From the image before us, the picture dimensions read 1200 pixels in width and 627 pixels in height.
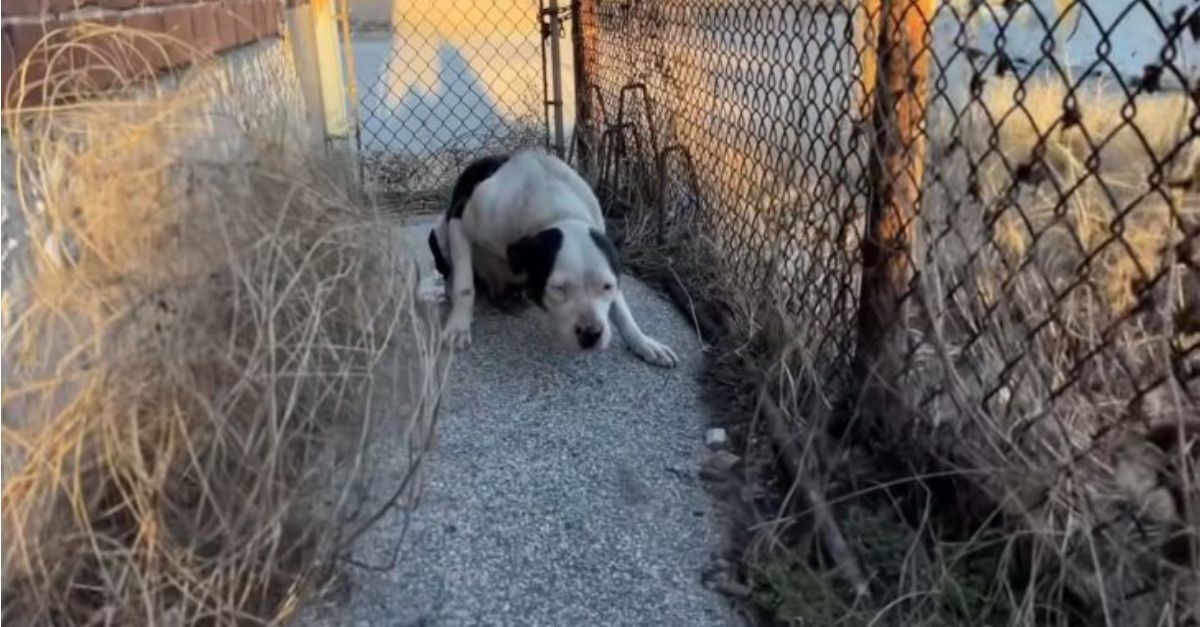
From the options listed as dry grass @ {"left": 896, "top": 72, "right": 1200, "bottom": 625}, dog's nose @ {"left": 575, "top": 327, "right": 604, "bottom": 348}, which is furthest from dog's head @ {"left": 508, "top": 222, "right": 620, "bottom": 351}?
dry grass @ {"left": 896, "top": 72, "right": 1200, "bottom": 625}

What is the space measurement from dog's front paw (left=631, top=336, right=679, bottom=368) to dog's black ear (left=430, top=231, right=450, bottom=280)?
916 millimetres

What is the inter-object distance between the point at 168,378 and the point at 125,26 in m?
0.96

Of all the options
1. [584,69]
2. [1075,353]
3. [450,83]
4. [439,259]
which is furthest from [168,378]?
[450,83]

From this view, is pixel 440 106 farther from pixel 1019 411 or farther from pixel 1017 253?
pixel 1019 411

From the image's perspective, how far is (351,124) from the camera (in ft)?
17.4

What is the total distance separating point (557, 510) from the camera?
7.73 feet

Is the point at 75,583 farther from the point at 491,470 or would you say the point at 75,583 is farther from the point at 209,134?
the point at 491,470

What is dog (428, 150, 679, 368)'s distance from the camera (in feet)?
10.9

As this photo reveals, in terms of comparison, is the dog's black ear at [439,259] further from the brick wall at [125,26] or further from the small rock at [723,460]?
the small rock at [723,460]

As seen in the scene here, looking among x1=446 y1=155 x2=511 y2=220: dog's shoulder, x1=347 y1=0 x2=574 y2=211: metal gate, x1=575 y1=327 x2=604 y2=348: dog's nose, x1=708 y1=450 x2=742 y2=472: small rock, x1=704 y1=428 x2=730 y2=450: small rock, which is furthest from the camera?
x1=347 y1=0 x2=574 y2=211: metal gate

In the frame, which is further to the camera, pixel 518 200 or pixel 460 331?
pixel 518 200

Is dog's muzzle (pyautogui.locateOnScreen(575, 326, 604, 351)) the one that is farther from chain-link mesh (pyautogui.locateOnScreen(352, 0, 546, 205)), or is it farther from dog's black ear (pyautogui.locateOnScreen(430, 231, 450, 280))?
chain-link mesh (pyautogui.locateOnScreen(352, 0, 546, 205))

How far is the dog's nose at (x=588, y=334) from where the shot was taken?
128 inches

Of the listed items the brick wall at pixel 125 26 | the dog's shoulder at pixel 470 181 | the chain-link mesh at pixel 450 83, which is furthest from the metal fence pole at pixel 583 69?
the brick wall at pixel 125 26
